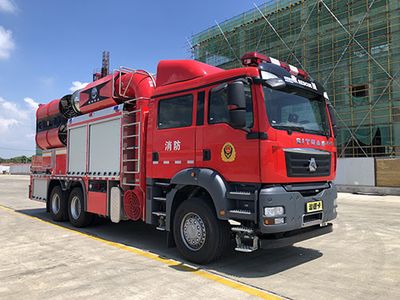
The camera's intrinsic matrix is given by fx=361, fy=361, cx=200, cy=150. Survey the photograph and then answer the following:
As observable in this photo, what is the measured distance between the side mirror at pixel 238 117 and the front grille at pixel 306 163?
0.78 metres

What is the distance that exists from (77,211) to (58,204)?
1197 millimetres

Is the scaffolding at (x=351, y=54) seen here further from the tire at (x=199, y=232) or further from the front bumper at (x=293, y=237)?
the tire at (x=199, y=232)

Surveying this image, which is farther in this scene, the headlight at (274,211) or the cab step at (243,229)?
the cab step at (243,229)

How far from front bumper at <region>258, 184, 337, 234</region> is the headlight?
43 mm

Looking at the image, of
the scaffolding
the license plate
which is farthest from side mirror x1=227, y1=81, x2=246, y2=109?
the scaffolding

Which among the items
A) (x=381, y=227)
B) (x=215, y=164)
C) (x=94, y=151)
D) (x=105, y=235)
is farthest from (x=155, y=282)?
(x=381, y=227)

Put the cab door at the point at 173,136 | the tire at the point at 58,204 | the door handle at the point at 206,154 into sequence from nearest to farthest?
the door handle at the point at 206,154
the cab door at the point at 173,136
the tire at the point at 58,204

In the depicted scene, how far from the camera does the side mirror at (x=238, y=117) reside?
5016 millimetres

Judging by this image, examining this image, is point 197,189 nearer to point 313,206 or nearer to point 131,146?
point 313,206

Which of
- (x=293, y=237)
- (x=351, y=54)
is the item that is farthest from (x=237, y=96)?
(x=351, y=54)

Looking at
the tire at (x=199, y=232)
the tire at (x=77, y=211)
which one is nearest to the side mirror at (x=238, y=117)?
the tire at (x=199, y=232)

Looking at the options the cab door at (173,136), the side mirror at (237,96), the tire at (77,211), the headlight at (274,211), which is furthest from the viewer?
the tire at (77,211)

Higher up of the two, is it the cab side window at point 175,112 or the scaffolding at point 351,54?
the scaffolding at point 351,54

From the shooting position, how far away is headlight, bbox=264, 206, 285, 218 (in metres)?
4.86
